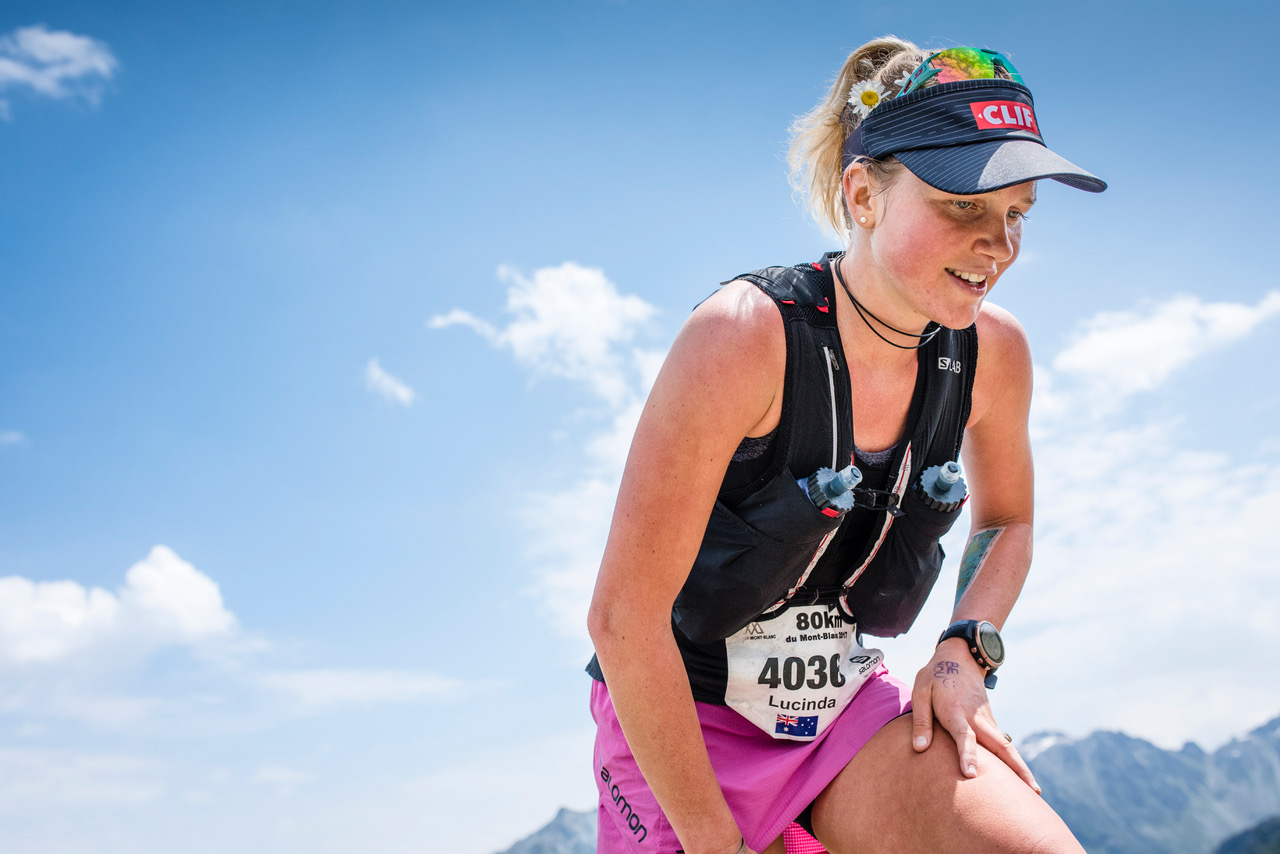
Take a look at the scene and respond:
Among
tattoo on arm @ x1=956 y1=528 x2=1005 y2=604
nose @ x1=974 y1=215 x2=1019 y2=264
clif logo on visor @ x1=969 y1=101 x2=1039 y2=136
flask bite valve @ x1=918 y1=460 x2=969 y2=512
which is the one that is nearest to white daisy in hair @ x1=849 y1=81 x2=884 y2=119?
clif logo on visor @ x1=969 y1=101 x2=1039 y2=136

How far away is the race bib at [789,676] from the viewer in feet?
8.40

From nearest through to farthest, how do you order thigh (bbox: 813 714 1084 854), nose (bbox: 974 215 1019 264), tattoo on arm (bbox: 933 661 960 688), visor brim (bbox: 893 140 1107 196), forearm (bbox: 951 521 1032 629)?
thigh (bbox: 813 714 1084 854) → visor brim (bbox: 893 140 1107 196) → nose (bbox: 974 215 1019 264) → tattoo on arm (bbox: 933 661 960 688) → forearm (bbox: 951 521 1032 629)

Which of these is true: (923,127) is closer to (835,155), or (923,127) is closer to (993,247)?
(993,247)

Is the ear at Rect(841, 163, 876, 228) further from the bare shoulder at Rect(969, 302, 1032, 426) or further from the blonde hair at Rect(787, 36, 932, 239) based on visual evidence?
the bare shoulder at Rect(969, 302, 1032, 426)

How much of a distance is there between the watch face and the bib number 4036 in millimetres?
409

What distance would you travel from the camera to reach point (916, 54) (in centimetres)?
271

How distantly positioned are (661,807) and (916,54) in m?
2.30

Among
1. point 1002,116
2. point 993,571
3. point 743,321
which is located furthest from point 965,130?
point 993,571

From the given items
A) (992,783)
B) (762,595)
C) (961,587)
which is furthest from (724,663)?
(961,587)

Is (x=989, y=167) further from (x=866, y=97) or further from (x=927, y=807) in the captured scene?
(x=927, y=807)

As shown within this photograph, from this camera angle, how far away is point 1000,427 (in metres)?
3.02

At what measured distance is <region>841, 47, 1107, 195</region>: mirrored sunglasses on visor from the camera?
2.21 meters

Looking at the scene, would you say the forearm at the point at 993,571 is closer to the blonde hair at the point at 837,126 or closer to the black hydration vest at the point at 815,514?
the black hydration vest at the point at 815,514

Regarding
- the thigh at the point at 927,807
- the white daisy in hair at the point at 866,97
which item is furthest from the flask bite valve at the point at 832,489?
the white daisy in hair at the point at 866,97
